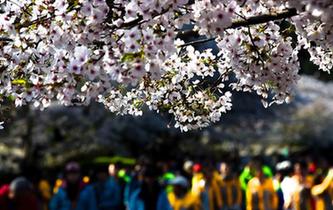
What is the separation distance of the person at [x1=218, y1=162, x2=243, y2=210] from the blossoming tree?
29.3 ft

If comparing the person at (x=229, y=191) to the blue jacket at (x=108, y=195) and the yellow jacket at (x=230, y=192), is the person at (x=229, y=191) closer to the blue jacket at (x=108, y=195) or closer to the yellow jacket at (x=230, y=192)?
the yellow jacket at (x=230, y=192)

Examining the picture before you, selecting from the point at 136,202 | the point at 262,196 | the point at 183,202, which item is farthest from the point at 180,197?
the point at 262,196

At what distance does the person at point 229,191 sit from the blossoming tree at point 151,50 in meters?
8.92

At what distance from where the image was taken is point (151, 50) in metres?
4.77

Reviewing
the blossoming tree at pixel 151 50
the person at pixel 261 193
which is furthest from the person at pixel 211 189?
the blossoming tree at pixel 151 50

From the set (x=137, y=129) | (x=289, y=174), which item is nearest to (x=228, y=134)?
(x=137, y=129)

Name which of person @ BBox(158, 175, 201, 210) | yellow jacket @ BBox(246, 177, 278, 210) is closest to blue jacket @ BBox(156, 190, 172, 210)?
person @ BBox(158, 175, 201, 210)

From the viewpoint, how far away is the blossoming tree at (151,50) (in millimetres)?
4793

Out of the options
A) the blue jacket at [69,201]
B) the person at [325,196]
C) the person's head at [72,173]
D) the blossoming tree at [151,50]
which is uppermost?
the blossoming tree at [151,50]

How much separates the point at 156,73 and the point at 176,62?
1.31 metres

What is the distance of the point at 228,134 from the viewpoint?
32.0 meters

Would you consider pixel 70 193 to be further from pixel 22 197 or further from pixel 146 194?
pixel 22 197

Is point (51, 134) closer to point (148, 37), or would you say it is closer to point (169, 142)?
point (169, 142)

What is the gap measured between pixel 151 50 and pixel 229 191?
1082 centimetres
